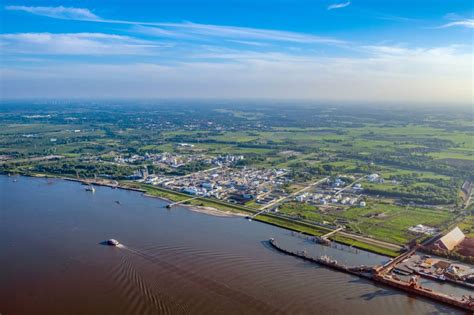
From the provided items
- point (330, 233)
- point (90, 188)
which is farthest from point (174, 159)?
point (330, 233)

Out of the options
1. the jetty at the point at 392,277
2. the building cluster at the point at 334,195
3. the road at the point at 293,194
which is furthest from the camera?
the building cluster at the point at 334,195

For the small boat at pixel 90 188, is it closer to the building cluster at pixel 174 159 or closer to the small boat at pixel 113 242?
the building cluster at pixel 174 159

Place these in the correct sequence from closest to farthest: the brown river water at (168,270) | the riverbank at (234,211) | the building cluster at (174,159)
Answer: the brown river water at (168,270) → the riverbank at (234,211) → the building cluster at (174,159)

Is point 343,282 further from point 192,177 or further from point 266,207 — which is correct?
point 192,177

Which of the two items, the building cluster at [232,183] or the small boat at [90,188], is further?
the small boat at [90,188]

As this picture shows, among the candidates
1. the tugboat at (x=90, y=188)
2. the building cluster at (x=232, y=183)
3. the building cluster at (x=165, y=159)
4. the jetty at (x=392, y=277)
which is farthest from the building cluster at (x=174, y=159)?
the jetty at (x=392, y=277)

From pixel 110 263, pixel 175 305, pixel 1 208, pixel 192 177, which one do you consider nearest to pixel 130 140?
pixel 192 177

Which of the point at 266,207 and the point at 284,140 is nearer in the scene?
the point at 266,207
